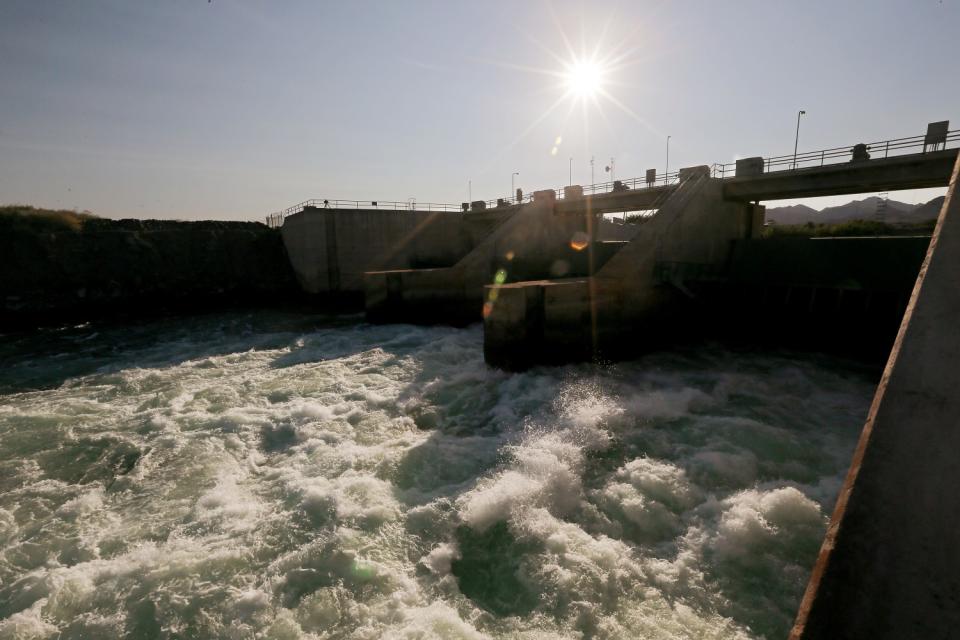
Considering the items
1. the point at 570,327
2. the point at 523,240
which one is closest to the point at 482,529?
the point at 570,327

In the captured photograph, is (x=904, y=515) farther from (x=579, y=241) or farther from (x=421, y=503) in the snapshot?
(x=579, y=241)

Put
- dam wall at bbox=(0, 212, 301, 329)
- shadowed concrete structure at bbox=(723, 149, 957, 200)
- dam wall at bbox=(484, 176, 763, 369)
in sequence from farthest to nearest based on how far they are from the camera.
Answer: dam wall at bbox=(0, 212, 301, 329), shadowed concrete structure at bbox=(723, 149, 957, 200), dam wall at bbox=(484, 176, 763, 369)

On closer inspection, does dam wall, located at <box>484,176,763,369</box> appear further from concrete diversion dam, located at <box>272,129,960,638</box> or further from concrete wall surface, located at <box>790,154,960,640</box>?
concrete wall surface, located at <box>790,154,960,640</box>

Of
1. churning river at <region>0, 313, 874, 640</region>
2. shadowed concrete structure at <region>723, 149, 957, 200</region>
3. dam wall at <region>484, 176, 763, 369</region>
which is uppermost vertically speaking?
shadowed concrete structure at <region>723, 149, 957, 200</region>

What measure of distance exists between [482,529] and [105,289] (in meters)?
29.1

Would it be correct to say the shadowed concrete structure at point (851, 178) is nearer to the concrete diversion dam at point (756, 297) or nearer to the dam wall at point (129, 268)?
the concrete diversion dam at point (756, 297)

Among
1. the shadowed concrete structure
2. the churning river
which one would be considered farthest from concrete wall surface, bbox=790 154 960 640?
the shadowed concrete structure

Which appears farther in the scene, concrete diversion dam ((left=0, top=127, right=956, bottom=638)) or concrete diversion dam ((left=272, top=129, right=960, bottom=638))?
concrete diversion dam ((left=0, top=127, right=956, bottom=638))

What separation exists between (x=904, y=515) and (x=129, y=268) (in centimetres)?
3363

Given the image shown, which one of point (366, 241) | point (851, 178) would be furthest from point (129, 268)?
point (851, 178)

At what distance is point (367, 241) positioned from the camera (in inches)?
1085

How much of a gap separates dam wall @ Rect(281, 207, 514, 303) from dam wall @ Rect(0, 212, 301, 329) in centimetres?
275

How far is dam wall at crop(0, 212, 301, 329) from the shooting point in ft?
75.3

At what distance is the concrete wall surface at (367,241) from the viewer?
87.4 ft
